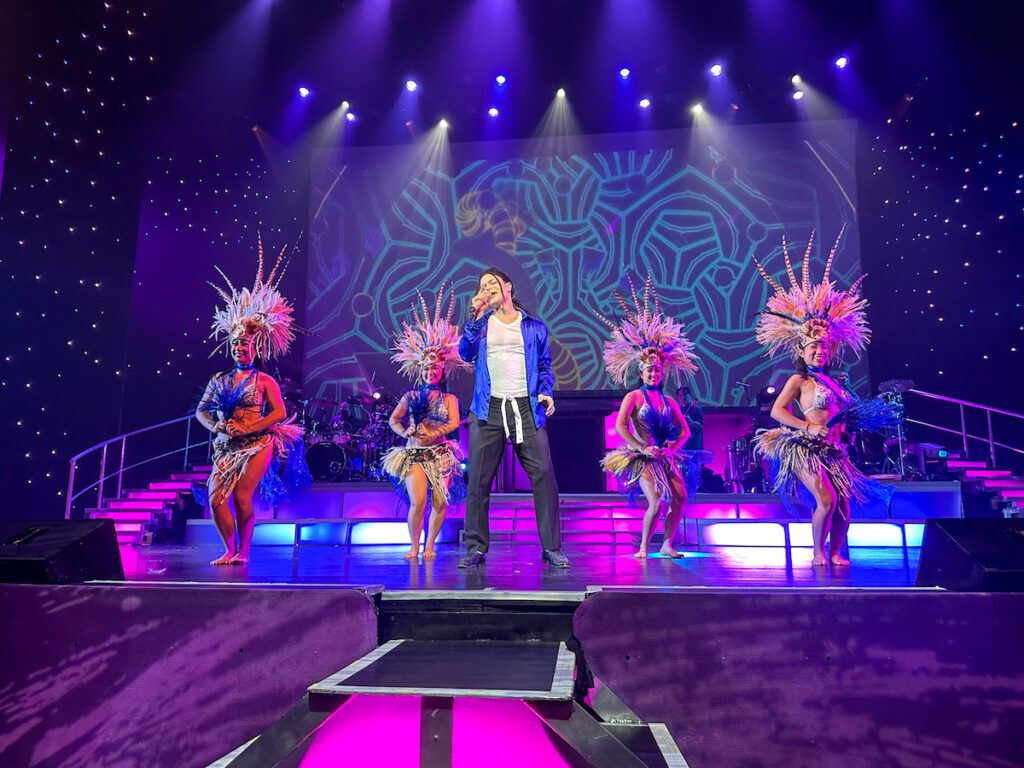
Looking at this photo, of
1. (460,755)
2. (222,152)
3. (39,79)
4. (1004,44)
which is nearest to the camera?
(460,755)

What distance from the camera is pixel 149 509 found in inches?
330

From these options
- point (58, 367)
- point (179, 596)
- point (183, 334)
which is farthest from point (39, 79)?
point (179, 596)

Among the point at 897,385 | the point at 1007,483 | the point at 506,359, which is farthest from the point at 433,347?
the point at 897,385

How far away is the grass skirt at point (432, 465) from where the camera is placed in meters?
5.50

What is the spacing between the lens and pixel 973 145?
940 centimetres

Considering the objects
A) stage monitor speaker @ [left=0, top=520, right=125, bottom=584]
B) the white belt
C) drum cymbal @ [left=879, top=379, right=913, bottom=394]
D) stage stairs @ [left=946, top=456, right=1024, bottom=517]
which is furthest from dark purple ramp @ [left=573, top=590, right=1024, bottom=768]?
drum cymbal @ [left=879, top=379, right=913, bottom=394]

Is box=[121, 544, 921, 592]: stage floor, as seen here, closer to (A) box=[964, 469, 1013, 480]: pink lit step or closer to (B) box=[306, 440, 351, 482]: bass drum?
(A) box=[964, 469, 1013, 480]: pink lit step

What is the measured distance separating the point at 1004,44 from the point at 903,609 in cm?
892

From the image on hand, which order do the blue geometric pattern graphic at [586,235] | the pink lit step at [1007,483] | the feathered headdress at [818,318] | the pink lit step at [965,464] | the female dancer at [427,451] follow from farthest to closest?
the blue geometric pattern graphic at [586,235] → the pink lit step at [965,464] → the pink lit step at [1007,483] → the female dancer at [427,451] → the feathered headdress at [818,318]

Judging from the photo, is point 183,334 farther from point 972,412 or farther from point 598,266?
point 972,412

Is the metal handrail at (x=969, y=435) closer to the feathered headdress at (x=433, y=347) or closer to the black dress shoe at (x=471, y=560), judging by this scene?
the feathered headdress at (x=433, y=347)

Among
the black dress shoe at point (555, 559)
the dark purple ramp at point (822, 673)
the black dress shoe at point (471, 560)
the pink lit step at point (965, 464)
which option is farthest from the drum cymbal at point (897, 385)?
the dark purple ramp at point (822, 673)

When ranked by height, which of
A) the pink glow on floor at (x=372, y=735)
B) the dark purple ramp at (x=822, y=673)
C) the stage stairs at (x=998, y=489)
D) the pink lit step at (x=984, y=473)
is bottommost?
the pink glow on floor at (x=372, y=735)

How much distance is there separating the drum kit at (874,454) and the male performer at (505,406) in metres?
6.26
